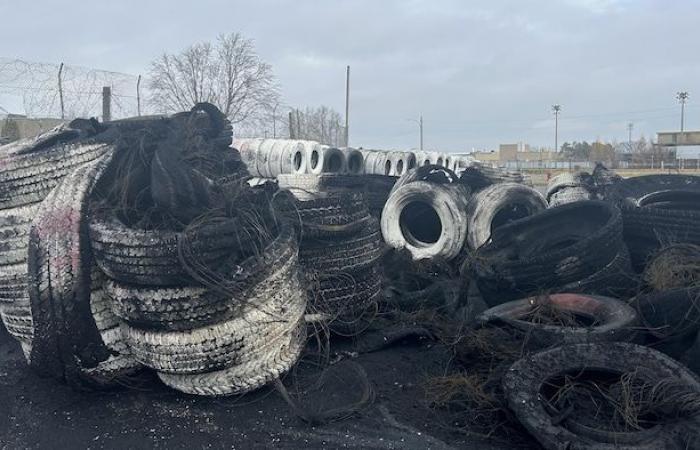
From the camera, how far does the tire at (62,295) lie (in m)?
3.54

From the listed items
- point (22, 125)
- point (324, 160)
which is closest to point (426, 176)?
point (324, 160)

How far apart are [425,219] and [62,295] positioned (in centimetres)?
527

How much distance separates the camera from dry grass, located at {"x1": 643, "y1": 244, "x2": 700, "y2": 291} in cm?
438

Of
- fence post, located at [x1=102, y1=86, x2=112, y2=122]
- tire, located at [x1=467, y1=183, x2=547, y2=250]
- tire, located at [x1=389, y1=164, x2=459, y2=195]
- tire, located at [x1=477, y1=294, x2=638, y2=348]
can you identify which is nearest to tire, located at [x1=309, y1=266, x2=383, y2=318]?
tire, located at [x1=477, y1=294, x2=638, y2=348]

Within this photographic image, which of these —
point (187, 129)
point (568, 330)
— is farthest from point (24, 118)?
point (568, 330)

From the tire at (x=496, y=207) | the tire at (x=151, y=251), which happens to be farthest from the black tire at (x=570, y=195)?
the tire at (x=151, y=251)

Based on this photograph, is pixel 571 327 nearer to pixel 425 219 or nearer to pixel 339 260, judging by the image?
pixel 339 260

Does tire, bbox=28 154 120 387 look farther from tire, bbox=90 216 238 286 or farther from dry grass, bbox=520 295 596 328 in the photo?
dry grass, bbox=520 295 596 328

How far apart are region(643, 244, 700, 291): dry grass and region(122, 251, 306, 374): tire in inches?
120

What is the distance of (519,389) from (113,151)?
3.31m

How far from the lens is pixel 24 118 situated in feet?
40.9

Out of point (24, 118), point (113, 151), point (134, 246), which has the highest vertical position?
point (24, 118)

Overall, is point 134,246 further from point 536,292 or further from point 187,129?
point 536,292

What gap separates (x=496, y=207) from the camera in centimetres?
712
